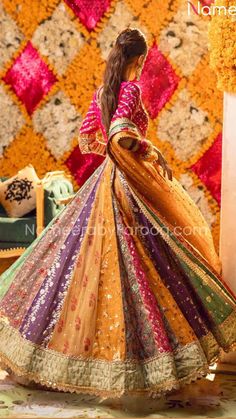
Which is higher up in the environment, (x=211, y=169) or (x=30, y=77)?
(x=30, y=77)

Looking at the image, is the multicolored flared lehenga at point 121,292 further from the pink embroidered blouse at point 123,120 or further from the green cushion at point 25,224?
the green cushion at point 25,224

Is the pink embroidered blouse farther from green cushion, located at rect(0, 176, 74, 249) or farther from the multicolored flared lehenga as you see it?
green cushion, located at rect(0, 176, 74, 249)

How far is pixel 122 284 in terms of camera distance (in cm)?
340

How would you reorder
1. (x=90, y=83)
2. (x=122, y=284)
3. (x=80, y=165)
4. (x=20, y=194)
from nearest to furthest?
1. (x=122, y=284)
2. (x=20, y=194)
3. (x=90, y=83)
4. (x=80, y=165)

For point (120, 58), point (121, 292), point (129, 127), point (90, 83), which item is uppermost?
point (90, 83)

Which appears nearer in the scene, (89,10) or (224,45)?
(224,45)

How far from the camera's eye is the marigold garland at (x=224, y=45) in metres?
3.73

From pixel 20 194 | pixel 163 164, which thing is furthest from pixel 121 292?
pixel 20 194

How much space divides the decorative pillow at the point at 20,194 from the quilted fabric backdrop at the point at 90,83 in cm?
53

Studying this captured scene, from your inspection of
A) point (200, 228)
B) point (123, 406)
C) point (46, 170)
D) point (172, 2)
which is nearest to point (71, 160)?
point (46, 170)

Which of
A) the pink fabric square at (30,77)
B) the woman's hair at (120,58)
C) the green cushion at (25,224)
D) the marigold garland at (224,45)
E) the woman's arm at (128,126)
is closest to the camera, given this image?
the woman's arm at (128,126)

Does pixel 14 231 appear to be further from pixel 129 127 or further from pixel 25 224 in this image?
pixel 129 127

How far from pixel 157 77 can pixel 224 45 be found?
2.63 m

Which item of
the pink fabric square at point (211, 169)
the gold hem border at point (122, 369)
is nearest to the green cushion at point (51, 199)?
the pink fabric square at point (211, 169)
